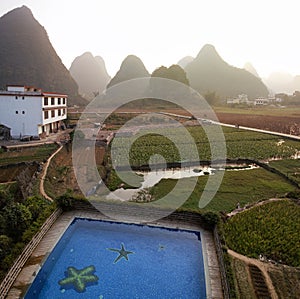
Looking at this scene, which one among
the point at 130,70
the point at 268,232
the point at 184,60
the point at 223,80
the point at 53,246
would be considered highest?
the point at 184,60

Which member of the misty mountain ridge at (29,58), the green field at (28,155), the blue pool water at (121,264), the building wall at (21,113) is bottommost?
the blue pool water at (121,264)

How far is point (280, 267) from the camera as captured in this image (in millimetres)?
9570

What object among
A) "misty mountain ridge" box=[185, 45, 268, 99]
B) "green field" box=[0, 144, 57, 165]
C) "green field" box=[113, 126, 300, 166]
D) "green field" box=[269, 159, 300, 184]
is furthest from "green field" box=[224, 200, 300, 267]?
"misty mountain ridge" box=[185, 45, 268, 99]

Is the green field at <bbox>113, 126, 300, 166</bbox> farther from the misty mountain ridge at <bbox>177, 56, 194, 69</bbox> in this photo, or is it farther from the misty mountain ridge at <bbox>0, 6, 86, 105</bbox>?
the misty mountain ridge at <bbox>177, 56, 194, 69</bbox>

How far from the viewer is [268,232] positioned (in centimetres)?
1152

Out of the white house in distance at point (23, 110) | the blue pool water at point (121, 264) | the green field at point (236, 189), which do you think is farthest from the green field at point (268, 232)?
the white house in distance at point (23, 110)

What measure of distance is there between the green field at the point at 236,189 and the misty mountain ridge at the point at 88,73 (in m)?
123

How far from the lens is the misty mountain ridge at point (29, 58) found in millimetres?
65562

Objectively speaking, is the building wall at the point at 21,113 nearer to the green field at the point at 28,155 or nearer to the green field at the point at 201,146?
the green field at the point at 28,155

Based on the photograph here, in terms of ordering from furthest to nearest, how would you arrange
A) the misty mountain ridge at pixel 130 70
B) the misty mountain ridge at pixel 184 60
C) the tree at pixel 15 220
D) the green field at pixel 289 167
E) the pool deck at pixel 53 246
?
1. the misty mountain ridge at pixel 184 60
2. the misty mountain ridge at pixel 130 70
3. the green field at pixel 289 167
4. the tree at pixel 15 220
5. the pool deck at pixel 53 246

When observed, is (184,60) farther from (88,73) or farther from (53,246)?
(53,246)

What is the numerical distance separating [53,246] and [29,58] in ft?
230

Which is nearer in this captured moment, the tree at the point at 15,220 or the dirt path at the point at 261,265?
the dirt path at the point at 261,265

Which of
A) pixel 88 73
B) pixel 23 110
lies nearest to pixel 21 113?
pixel 23 110
